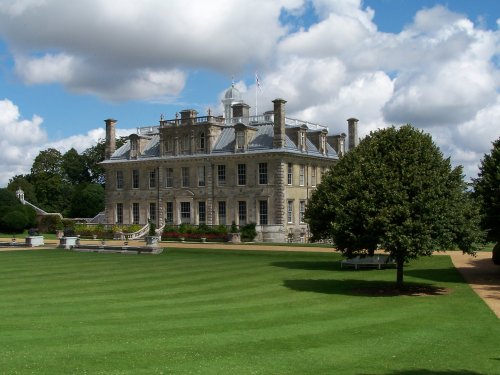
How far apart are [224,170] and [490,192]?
37192mm

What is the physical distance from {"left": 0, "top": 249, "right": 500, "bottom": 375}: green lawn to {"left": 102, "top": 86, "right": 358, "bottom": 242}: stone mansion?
101 feet

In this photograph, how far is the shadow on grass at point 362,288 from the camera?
21531mm

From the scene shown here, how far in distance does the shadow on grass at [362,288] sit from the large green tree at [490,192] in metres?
3.87

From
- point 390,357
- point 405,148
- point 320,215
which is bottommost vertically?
point 390,357

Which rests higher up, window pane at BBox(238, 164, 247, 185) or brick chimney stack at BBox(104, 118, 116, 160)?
brick chimney stack at BBox(104, 118, 116, 160)

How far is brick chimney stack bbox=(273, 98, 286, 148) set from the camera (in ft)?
185

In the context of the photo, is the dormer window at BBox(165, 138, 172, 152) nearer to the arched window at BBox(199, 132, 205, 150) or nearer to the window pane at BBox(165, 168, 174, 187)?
the window pane at BBox(165, 168, 174, 187)

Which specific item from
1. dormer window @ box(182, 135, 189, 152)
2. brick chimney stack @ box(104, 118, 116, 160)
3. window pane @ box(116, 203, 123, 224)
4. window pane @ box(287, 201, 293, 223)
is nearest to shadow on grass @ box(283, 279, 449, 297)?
window pane @ box(287, 201, 293, 223)

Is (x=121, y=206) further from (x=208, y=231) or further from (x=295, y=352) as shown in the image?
(x=295, y=352)

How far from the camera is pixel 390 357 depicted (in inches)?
486

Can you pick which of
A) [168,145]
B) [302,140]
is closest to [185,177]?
[168,145]

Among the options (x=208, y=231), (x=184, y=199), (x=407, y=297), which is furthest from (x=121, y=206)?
(x=407, y=297)

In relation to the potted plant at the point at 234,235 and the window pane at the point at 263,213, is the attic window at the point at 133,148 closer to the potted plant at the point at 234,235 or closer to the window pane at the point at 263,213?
the window pane at the point at 263,213

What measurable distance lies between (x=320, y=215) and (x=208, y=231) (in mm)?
26850
